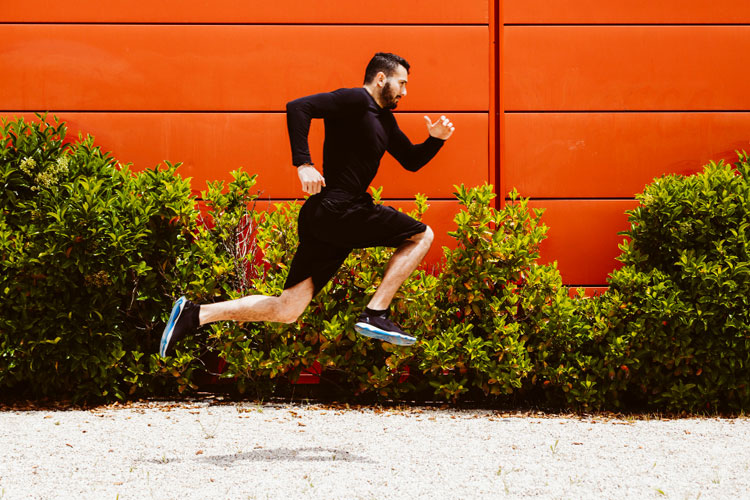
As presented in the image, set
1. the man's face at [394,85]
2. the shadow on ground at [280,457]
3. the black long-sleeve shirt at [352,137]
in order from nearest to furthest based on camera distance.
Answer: the black long-sleeve shirt at [352,137], the man's face at [394,85], the shadow on ground at [280,457]

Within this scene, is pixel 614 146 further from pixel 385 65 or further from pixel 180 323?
pixel 180 323

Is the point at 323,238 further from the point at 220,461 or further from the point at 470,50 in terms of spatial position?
the point at 470,50

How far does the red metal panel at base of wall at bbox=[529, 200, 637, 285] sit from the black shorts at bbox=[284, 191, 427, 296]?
2905 millimetres

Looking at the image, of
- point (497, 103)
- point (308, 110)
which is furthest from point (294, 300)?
point (497, 103)

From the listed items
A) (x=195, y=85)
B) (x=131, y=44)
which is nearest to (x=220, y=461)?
(x=195, y=85)

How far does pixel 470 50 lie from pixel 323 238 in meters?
3.47

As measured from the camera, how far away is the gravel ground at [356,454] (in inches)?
158

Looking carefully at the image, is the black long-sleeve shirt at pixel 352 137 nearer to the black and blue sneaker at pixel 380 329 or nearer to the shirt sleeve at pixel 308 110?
the shirt sleeve at pixel 308 110

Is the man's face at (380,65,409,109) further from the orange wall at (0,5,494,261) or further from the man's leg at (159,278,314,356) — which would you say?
the orange wall at (0,5,494,261)

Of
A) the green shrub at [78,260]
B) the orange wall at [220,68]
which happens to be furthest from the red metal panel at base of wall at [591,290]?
the green shrub at [78,260]

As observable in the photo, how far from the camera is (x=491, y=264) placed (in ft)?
20.3

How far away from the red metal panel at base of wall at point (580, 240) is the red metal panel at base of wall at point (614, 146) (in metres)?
0.14

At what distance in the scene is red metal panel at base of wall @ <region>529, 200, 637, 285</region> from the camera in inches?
276

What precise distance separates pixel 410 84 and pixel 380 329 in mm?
3450
